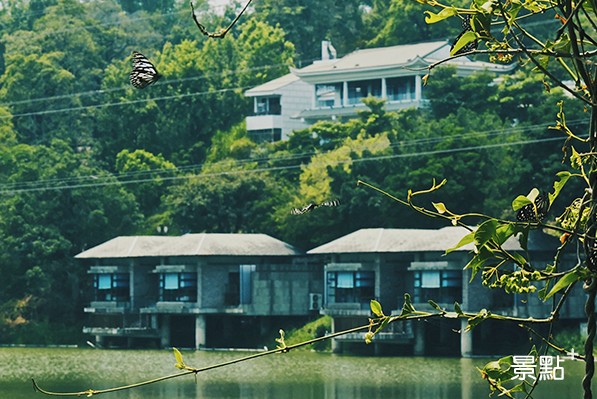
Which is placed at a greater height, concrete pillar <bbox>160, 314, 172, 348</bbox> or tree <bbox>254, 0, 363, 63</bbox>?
tree <bbox>254, 0, 363, 63</bbox>

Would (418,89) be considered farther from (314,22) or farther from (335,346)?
(314,22)

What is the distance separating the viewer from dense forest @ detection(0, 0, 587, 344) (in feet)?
120

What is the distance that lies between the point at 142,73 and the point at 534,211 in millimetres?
898

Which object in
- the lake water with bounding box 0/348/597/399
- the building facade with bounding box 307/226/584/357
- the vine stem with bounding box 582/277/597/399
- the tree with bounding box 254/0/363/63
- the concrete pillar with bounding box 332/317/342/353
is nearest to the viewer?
the vine stem with bounding box 582/277/597/399

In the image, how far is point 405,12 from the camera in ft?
173

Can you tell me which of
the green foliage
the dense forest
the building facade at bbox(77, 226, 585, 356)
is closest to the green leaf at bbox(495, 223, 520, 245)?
the building facade at bbox(77, 226, 585, 356)

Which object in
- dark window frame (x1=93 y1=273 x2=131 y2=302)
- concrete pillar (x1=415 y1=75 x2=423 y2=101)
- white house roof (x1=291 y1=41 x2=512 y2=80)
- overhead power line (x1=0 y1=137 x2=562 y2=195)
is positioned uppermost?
white house roof (x1=291 y1=41 x2=512 y2=80)

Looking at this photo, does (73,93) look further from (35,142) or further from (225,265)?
(225,265)

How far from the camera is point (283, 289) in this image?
36688mm

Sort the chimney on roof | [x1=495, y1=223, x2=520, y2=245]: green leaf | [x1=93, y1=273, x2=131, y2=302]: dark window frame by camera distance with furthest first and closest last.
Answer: the chimney on roof < [x1=93, y1=273, x2=131, y2=302]: dark window frame < [x1=495, y1=223, x2=520, y2=245]: green leaf

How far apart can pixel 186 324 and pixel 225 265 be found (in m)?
2.57

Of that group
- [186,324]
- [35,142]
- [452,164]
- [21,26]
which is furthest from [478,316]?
[21,26]

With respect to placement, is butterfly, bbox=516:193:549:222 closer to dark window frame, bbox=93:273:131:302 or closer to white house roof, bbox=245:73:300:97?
dark window frame, bbox=93:273:131:302

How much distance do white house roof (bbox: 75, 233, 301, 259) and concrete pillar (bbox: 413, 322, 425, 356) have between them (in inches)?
205
